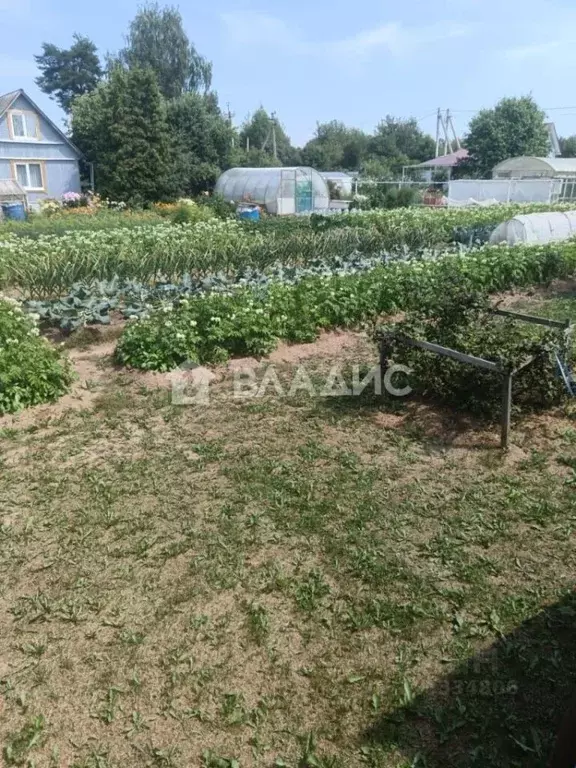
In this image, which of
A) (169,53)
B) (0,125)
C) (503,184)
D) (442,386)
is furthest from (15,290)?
(169,53)

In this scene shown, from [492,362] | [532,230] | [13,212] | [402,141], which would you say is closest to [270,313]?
[492,362]

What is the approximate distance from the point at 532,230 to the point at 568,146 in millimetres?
A: 57812

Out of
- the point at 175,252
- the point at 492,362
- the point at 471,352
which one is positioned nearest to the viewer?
the point at 492,362

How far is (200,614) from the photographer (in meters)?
3.06

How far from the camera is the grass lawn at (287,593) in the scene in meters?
2.44

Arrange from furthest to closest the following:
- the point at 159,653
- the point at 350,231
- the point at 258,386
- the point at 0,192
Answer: the point at 0,192
the point at 350,231
the point at 258,386
the point at 159,653

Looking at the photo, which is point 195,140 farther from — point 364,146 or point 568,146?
point 568,146

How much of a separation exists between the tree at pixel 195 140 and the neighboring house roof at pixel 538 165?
52.5 feet

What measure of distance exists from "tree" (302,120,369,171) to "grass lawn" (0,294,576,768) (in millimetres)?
56798

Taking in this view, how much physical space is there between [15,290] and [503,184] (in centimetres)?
2465

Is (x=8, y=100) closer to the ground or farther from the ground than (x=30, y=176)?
farther from the ground

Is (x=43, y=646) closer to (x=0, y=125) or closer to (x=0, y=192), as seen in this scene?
(x=0, y=192)

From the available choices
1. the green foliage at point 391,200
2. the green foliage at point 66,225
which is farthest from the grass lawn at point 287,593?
the green foliage at point 391,200

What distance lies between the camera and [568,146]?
62562 millimetres
